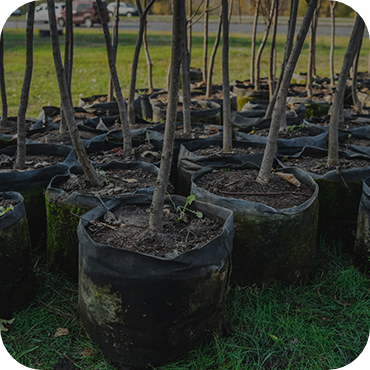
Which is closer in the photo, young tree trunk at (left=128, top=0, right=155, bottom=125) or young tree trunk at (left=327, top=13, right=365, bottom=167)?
young tree trunk at (left=327, top=13, right=365, bottom=167)

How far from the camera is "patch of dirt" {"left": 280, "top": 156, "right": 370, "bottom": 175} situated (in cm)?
291

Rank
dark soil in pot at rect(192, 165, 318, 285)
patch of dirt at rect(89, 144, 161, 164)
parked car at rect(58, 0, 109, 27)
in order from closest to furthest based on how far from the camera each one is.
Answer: dark soil in pot at rect(192, 165, 318, 285)
patch of dirt at rect(89, 144, 161, 164)
parked car at rect(58, 0, 109, 27)

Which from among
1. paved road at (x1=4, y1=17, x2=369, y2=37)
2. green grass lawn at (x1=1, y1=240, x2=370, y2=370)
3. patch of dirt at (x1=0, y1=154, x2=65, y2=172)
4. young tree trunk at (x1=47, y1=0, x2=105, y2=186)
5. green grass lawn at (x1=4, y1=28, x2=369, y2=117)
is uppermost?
young tree trunk at (x1=47, y1=0, x2=105, y2=186)

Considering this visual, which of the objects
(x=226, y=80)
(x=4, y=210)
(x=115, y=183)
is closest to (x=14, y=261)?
(x=4, y=210)

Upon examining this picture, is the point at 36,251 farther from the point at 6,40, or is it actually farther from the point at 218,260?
the point at 6,40

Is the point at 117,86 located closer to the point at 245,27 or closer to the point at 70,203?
the point at 70,203

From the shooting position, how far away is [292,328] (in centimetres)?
220

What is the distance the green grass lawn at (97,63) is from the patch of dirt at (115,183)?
13.5 ft

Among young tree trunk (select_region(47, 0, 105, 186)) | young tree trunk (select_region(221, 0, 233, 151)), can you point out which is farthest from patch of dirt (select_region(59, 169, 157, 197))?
young tree trunk (select_region(221, 0, 233, 151))

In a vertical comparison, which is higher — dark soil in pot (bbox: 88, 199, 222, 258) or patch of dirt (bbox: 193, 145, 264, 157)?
dark soil in pot (bbox: 88, 199, 222, 258)

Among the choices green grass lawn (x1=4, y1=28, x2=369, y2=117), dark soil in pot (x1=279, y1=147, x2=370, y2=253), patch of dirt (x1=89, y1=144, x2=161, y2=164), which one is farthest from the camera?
green grass lawn (x1=4, y1=28, x2=369, y2=117)

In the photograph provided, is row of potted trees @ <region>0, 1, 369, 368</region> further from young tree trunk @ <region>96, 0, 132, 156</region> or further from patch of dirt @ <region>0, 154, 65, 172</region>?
young tree trunk @ <region>96, 0, 132, 156</region>

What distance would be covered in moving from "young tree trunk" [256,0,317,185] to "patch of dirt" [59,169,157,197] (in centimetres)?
68

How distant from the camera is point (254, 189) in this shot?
257 centimetres
